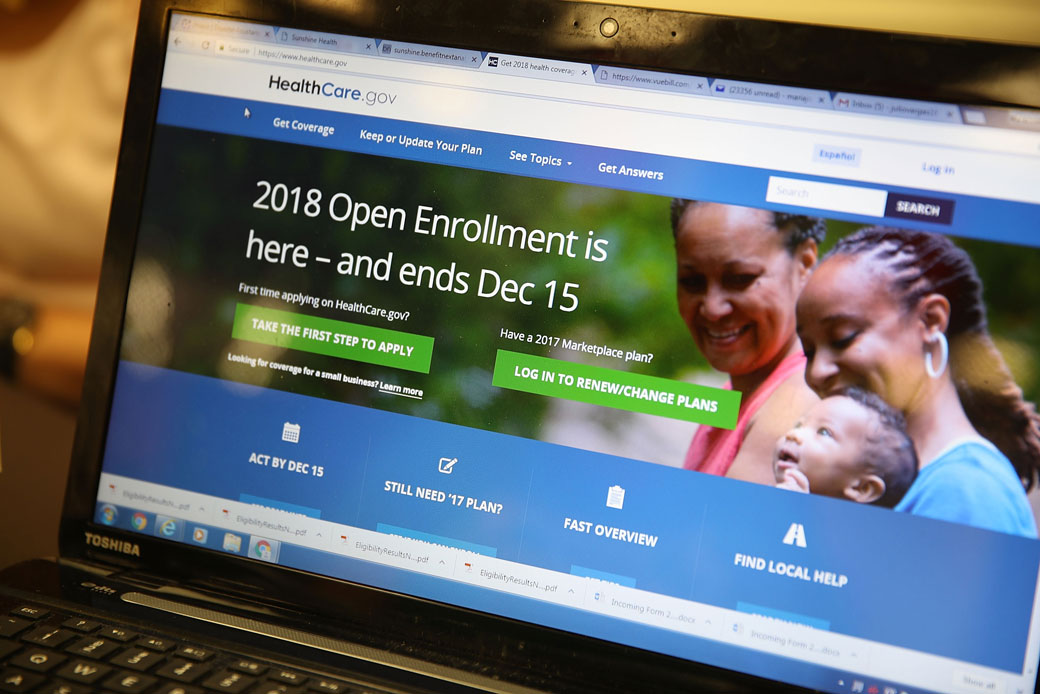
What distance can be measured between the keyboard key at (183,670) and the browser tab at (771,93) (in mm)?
606

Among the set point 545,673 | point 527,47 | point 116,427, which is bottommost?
point 545,673

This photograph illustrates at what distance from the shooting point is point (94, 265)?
3.07ft

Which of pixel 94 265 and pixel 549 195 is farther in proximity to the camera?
pixel 94 265

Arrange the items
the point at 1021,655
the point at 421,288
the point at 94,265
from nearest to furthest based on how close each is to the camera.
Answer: the point at 1021,655 < the point at 421,288 < the point at 94,265

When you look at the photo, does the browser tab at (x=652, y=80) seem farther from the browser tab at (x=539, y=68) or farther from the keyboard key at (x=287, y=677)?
the keyboard key at (x=287, y=677)

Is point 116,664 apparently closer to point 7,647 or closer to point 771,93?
point 7,647

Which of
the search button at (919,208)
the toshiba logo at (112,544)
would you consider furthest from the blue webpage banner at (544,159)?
the toshiba logo at (112,544)

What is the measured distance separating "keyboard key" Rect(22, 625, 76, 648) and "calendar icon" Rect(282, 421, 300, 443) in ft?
0.73

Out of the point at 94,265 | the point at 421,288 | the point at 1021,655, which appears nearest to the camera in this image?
the point at 1021,655

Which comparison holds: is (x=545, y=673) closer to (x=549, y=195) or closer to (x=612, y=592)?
(x=612, y=592)

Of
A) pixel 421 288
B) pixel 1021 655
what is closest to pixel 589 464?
pixel 421 288

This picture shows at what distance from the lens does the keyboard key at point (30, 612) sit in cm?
64

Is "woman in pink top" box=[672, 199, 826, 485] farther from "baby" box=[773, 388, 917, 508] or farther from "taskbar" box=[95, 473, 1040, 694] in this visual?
"taskbar" box=[95, 473, 1040, 694]

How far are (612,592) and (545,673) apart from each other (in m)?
0.09
